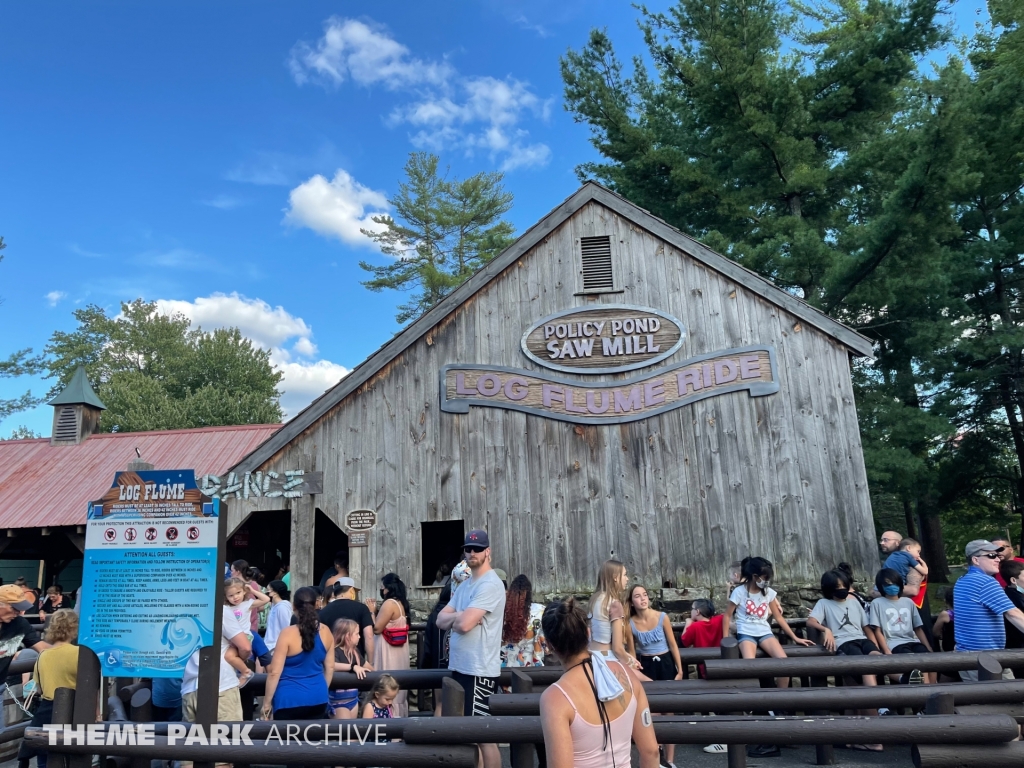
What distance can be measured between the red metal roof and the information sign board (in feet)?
47.1

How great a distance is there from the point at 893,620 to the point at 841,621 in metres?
0.48

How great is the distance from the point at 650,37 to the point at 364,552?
53.3 feet

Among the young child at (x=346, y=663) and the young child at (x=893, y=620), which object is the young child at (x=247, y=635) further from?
the young child at (x=893, y=620)

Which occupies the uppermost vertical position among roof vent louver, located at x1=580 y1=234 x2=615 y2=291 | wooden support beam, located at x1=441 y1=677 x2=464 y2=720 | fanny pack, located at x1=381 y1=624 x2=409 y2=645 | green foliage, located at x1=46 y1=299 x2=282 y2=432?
green foliage, located at x1=46 y1=299 x2=282 y2=432

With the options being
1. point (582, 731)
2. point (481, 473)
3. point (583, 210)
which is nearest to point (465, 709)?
point (582, 731)

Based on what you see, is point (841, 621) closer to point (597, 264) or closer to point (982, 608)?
point (982, 608)

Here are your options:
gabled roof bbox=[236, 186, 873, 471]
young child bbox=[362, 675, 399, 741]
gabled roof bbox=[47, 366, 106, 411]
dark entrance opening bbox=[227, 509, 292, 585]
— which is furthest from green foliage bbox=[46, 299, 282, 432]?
young child bbox=[362, 675, 399, 741]

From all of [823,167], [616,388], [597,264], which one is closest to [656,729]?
[616,388]

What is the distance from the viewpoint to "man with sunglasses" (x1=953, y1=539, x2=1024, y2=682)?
610cm

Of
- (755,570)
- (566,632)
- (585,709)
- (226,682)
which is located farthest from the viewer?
(755,570)

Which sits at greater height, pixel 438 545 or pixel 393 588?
pixel 438 545

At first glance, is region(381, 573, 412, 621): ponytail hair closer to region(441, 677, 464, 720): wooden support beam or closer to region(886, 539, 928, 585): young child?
region(441, 677, 464, 720): wooden support beam

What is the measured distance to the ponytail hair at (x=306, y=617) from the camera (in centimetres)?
521

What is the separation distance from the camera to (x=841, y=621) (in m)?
6.76
